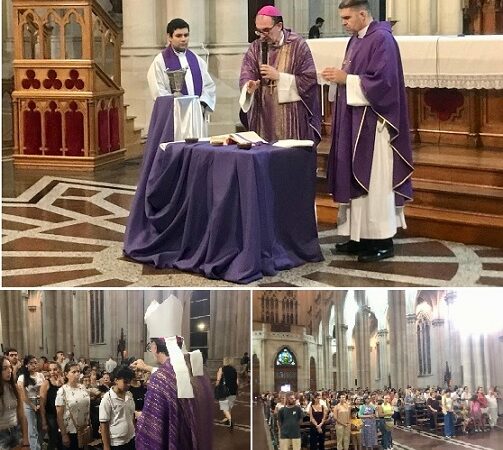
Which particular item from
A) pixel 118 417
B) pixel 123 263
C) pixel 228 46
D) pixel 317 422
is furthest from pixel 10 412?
pixel 228 46

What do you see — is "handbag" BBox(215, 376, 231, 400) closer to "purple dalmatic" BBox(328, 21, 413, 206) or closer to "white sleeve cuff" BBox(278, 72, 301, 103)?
"purple dalmatic" BBox(328, 21, 413, 206)

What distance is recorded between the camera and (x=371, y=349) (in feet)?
16.7

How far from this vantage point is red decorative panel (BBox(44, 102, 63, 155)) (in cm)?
1114

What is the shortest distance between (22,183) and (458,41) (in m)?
4.29

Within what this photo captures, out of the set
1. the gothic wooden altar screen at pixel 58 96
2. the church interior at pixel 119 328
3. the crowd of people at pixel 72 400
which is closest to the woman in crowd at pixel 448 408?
the church interior at pixel 119 328

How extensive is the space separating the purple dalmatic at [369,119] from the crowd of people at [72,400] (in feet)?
6.98

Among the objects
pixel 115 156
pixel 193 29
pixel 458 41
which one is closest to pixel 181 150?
pixel 458 41

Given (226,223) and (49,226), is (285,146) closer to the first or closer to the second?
(226,223)

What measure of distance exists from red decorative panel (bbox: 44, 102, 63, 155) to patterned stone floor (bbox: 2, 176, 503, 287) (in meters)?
2.72

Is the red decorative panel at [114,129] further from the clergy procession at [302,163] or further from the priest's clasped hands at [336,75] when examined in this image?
the priest's clasped hands at [336,75]

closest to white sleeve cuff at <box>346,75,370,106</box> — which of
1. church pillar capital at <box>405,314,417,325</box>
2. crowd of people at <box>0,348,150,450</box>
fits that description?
church pillar capital at <box>405,314,417,325</box>

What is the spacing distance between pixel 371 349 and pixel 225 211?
1494mm

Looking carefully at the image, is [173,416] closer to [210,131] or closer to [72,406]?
[72,406]

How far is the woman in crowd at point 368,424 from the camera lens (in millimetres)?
4973
